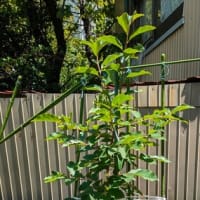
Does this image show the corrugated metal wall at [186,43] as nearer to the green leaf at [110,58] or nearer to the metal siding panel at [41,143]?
the metal siding panel at [41,143]

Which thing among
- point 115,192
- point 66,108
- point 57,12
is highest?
point 57,12

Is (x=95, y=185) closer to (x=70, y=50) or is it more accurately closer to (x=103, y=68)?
(x=103, y=68)

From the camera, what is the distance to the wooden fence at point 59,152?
2.51 metres

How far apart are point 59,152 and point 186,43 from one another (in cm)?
237

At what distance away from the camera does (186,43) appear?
406cm

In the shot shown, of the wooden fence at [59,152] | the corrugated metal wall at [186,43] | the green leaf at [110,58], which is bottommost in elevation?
the wooden fence at [59,152]

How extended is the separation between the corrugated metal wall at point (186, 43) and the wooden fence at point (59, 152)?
1.23m

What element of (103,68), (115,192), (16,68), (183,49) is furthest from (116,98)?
(16,68)

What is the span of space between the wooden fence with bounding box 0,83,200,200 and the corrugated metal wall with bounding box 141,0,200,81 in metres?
1.23

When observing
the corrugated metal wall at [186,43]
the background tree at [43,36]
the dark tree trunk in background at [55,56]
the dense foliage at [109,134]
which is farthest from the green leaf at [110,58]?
the dark tree trunk in background at [55,56]

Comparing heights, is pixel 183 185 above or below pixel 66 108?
below

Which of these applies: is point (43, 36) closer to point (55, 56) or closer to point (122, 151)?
point (55, 56)

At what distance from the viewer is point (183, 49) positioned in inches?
167

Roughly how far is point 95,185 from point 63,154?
4.15 ft
